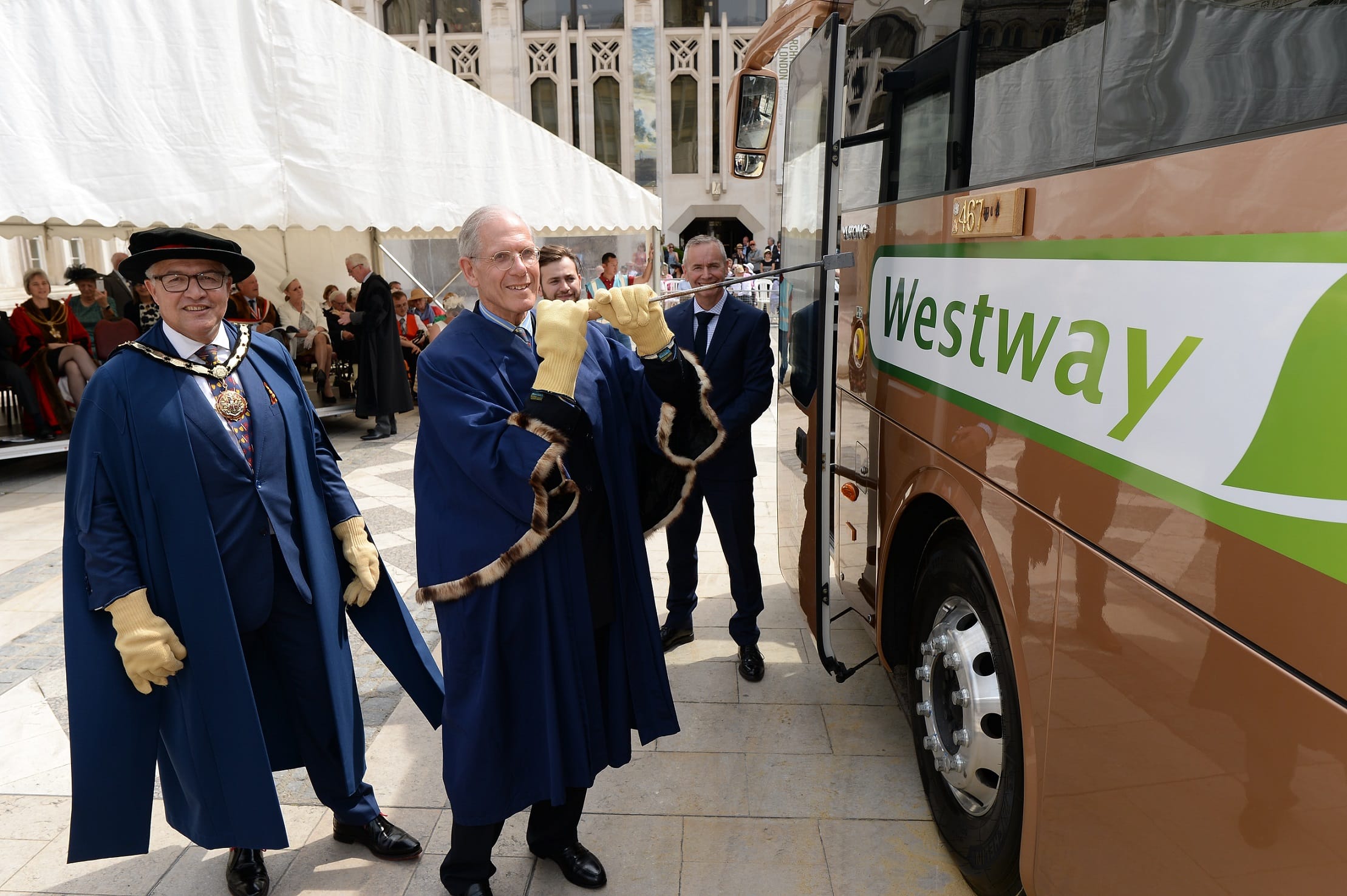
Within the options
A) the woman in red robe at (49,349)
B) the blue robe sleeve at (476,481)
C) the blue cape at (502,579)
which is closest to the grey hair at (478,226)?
the blue cape at (502,579)

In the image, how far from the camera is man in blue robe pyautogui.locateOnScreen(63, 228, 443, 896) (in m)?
2.32

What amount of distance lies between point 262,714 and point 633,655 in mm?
1124

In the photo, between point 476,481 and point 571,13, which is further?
point 571,13

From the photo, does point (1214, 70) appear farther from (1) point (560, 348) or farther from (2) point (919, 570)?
(2) point (919, 570)

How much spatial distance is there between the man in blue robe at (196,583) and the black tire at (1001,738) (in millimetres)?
1797

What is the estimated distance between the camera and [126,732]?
7.82ft

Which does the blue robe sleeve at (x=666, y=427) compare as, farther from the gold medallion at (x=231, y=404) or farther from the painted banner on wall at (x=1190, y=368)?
the gold medallion at (x=231, y=404)

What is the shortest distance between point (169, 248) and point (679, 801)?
2.30 metres

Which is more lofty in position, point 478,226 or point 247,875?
point 478,226

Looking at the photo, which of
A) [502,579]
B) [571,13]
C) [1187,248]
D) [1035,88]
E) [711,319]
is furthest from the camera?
[571,13]

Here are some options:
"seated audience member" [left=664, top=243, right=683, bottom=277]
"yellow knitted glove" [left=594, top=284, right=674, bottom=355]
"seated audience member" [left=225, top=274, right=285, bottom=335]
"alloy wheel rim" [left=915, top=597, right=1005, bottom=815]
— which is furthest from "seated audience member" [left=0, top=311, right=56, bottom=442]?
"seated audience member" [left=664, top=243, right=683, bottom=277]

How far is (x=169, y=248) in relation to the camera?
2316 millimetres

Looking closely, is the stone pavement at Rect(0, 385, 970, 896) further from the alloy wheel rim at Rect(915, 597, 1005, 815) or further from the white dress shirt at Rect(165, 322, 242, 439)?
the white dress shirt at Rect(165, 322, 242, 439)

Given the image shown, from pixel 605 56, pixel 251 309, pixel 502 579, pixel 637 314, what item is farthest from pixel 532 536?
pixel 605 56
